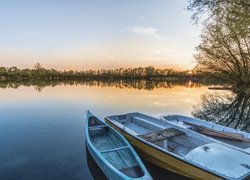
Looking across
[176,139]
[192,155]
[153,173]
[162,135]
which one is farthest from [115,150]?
[176,139]

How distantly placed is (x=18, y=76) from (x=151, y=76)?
8441 centimetres

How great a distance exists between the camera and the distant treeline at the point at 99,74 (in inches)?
4299

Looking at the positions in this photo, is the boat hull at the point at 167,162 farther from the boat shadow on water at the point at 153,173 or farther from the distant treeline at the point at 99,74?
the distant treeline at the point at 99,74

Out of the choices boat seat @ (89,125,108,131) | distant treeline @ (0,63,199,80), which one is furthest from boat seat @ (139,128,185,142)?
distant treeline @ (0,63,199,80)

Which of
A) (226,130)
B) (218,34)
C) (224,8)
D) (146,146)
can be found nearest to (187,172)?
(146,146)

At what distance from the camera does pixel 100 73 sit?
452 ft

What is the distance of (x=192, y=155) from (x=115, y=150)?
2.15 m

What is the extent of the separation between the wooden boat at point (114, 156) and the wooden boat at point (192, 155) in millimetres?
557

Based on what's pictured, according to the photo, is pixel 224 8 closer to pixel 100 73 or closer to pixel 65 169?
pixel 65 169

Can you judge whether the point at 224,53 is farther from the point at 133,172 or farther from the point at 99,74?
the point at 99,74

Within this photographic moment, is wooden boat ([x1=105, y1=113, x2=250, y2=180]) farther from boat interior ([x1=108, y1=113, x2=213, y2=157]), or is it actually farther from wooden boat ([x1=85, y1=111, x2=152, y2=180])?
wooden boat ([x1=85, y1=111, x2=152, y2=180])

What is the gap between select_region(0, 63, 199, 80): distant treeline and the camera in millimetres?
109194

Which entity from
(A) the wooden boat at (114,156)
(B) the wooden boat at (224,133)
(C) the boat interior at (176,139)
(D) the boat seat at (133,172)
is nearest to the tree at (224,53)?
(B) the wooden boat at (224,133)

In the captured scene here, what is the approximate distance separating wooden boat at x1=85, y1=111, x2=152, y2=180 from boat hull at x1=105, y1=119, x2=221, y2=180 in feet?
1.97
